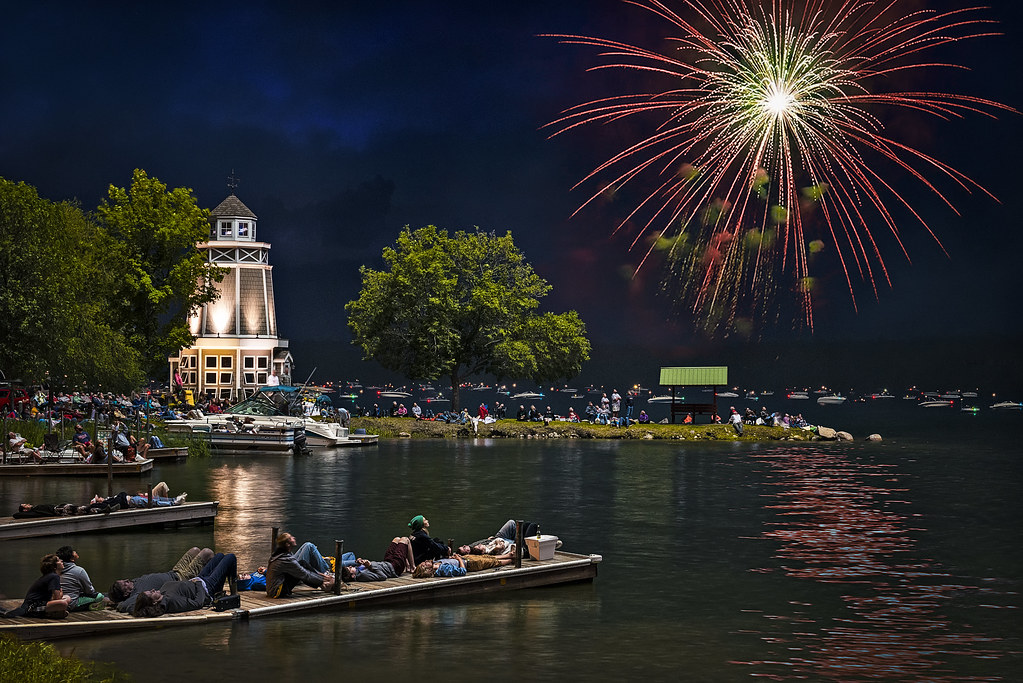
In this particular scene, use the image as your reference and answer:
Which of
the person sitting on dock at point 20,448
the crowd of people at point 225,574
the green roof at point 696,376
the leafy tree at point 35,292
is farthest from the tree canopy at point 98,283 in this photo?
the green roof at point 696,376

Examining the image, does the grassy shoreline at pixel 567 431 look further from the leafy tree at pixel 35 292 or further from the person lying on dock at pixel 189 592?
the person lying on dock at pixel 189 592

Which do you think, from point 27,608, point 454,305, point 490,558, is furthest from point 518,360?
point 27,608

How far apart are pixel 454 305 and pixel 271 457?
90.7ft

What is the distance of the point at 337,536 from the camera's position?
116 feet

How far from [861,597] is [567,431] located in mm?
60444

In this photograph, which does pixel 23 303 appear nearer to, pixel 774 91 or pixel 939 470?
pixel 774 91

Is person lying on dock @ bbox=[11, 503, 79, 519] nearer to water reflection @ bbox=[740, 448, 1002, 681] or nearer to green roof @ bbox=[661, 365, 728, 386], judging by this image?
water reflection @ bbox=[740, 448, 1002, 681]

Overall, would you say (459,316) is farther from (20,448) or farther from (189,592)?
(189,592)

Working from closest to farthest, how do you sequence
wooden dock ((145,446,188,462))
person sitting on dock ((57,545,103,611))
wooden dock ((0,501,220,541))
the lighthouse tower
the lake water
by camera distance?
1. the lake water
2. person sitting on dock ((57,545,103,611))
3. wooden dock ((0,501,220,541))
4. wooden dock ((145,446,188,462))
5. the lighthouse tower

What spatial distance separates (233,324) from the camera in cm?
10181

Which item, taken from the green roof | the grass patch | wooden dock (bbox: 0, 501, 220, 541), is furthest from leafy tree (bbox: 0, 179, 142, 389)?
the green roof

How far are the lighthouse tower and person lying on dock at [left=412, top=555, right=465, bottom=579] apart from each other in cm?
7847

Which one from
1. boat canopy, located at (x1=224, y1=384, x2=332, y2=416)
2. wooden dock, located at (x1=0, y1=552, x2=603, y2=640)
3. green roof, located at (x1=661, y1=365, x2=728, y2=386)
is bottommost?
wooden dock, located at (x1=0, y1=552, x2=603, y2=640)

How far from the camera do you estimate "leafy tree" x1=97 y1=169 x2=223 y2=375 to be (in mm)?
79500
